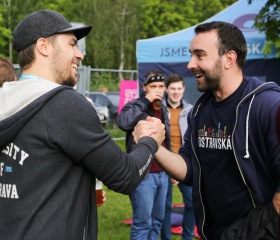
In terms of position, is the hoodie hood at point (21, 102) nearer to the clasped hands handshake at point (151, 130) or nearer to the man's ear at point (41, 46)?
the man's ear at point (41, 46)

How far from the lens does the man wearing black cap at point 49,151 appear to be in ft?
7.91

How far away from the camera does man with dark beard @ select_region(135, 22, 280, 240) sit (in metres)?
2.94

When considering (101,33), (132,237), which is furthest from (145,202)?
(101,33)

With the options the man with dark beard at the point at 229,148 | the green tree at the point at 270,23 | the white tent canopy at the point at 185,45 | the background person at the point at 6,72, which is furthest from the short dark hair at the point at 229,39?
the white tent canopy at the point at 185,45

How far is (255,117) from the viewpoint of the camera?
9.78ft

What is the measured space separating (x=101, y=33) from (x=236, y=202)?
135 feet

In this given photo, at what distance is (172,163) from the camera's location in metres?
3.47

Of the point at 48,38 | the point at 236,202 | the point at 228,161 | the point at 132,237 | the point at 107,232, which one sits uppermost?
the point at 48,38

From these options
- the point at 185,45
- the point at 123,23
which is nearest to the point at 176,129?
the point at 185,45

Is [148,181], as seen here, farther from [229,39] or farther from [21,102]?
[21,102]

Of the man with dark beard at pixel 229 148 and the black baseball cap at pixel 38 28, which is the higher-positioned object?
the black baseball cap at pixel 38 28

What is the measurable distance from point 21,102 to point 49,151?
0.26 m

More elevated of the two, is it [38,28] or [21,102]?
[38,28]

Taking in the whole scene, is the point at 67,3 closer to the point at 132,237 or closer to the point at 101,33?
the point at 101,33
